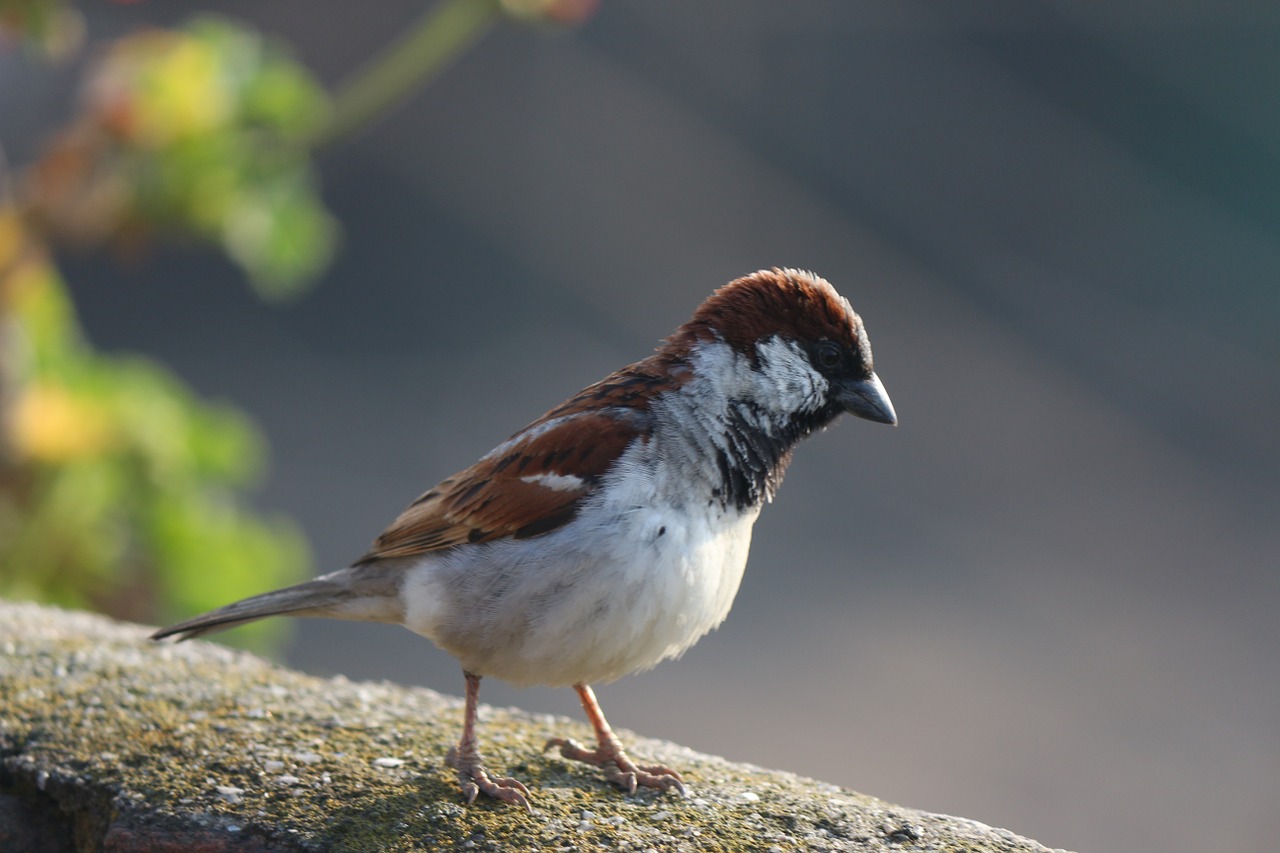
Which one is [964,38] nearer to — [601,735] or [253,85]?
[253,85]

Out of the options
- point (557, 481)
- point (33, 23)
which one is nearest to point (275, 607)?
point (557, 481)

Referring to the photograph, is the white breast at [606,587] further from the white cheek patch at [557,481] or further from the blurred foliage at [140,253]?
the blurred foliage at [140,253]

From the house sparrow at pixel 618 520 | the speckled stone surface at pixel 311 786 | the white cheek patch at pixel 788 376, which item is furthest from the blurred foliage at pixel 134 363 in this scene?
the white cheek patch at pixel 788 376

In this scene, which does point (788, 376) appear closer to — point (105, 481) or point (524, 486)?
point (524, 486)

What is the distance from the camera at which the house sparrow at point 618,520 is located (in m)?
2.38

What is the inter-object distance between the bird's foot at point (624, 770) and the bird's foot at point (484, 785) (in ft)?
0.57

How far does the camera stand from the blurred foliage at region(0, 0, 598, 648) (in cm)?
328

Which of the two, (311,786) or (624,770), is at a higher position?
(624,770)

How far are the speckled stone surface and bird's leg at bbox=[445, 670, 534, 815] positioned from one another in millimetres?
26

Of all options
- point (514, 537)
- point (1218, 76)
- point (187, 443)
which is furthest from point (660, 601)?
point (1218, 76)

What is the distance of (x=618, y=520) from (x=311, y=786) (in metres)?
0.65

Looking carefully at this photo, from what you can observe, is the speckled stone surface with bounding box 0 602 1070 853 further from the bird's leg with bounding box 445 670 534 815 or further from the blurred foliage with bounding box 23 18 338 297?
the blurred foliage with bounding box 23 18 338 297

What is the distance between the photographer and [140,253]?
3400 mm

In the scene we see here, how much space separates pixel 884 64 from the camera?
30.3ft
